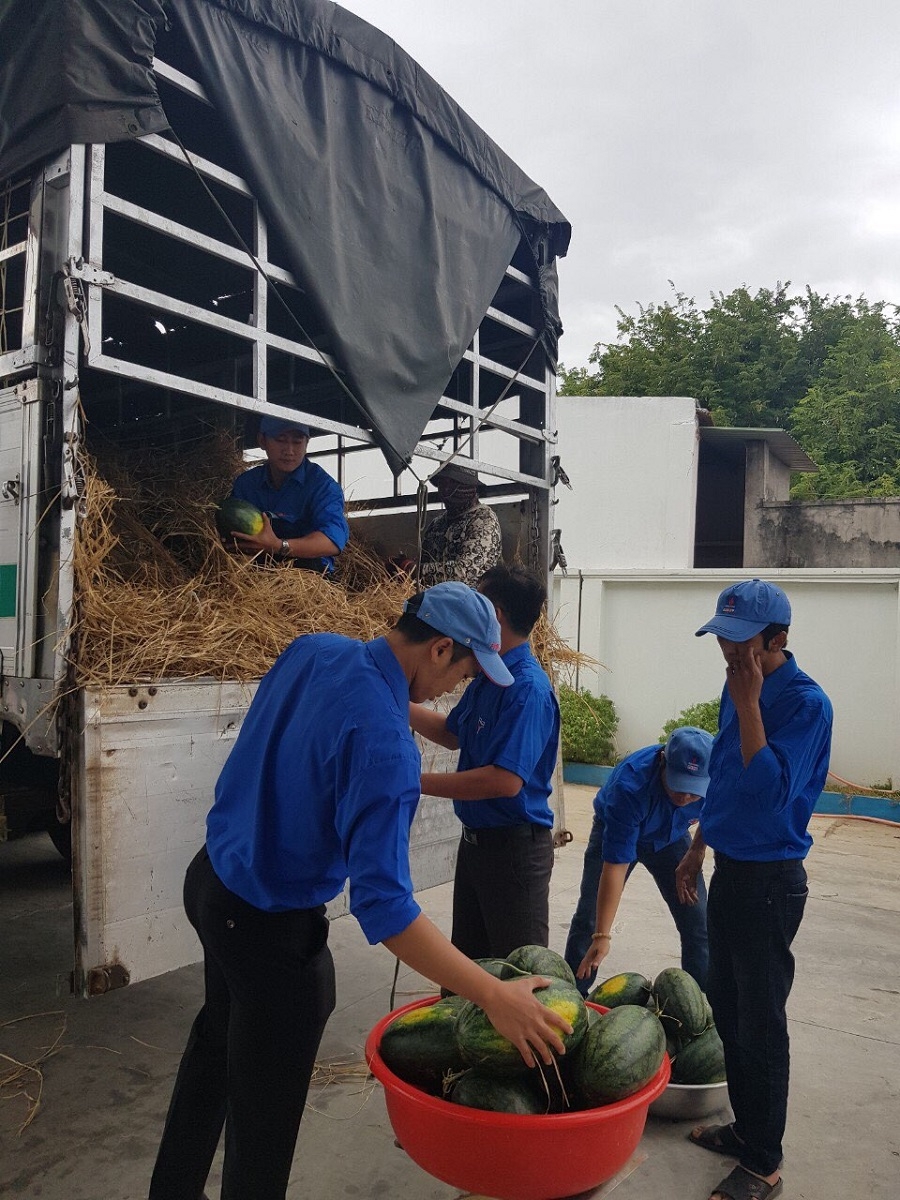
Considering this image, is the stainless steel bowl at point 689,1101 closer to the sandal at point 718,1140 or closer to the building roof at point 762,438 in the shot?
the sandal at point 718,1140

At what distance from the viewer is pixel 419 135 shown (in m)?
4.29

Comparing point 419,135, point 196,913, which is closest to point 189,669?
point 196,913

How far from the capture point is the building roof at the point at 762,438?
640 inches

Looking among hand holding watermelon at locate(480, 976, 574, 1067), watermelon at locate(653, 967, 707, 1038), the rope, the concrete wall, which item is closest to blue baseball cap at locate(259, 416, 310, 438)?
watermelon at locate(653, 967, 707, 1038)

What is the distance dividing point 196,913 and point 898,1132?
2835mm

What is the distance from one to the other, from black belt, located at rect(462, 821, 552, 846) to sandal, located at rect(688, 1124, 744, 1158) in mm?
1186

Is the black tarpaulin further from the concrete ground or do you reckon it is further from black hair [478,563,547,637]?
the concrete ground

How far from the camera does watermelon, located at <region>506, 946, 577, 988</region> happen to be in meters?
2.56

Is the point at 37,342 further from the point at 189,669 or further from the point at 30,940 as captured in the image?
the point at 30,940

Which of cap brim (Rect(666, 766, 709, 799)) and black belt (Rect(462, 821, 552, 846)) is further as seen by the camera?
cap brim (Rect(666, 766, 709, 799))


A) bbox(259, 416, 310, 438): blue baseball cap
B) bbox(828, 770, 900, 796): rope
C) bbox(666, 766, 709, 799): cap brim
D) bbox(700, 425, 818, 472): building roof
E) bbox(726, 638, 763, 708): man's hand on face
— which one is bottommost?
bbox(828, 770, 900, 796): rope

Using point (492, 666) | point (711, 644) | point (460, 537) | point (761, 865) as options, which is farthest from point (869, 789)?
point (492, 666)

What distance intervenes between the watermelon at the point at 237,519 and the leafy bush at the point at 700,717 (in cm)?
770

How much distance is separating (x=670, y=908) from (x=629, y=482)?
12344 mm
